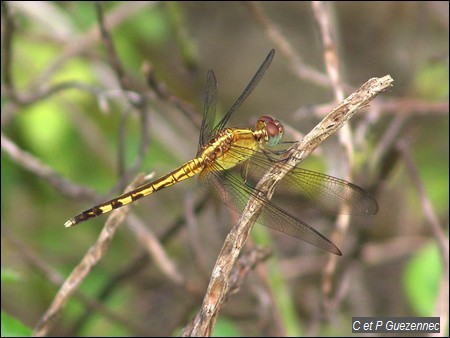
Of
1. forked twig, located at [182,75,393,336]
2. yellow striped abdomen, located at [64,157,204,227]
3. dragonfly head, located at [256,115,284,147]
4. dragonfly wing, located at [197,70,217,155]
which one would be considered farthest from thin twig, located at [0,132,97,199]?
forked twig, located at [182,75,393,336]

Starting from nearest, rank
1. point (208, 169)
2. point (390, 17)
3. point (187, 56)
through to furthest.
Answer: point (208, 169), point (187, 56), point (390, 17)

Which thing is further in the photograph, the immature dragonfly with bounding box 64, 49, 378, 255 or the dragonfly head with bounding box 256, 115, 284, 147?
the dragonfly head with bounding box 256, 115, 284, 147

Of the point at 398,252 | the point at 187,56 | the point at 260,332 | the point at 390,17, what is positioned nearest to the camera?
the point at 260,332

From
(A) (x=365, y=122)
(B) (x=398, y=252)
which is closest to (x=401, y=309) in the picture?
(B) (x=398, y=252)

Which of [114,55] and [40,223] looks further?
[40,223]

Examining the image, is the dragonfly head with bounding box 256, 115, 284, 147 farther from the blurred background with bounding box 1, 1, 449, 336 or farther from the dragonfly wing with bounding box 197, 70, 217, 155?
the dragonfly wing with bounding box 197, 70, 217, 155

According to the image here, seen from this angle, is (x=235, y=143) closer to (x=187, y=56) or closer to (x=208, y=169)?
(x=208, y=169)
